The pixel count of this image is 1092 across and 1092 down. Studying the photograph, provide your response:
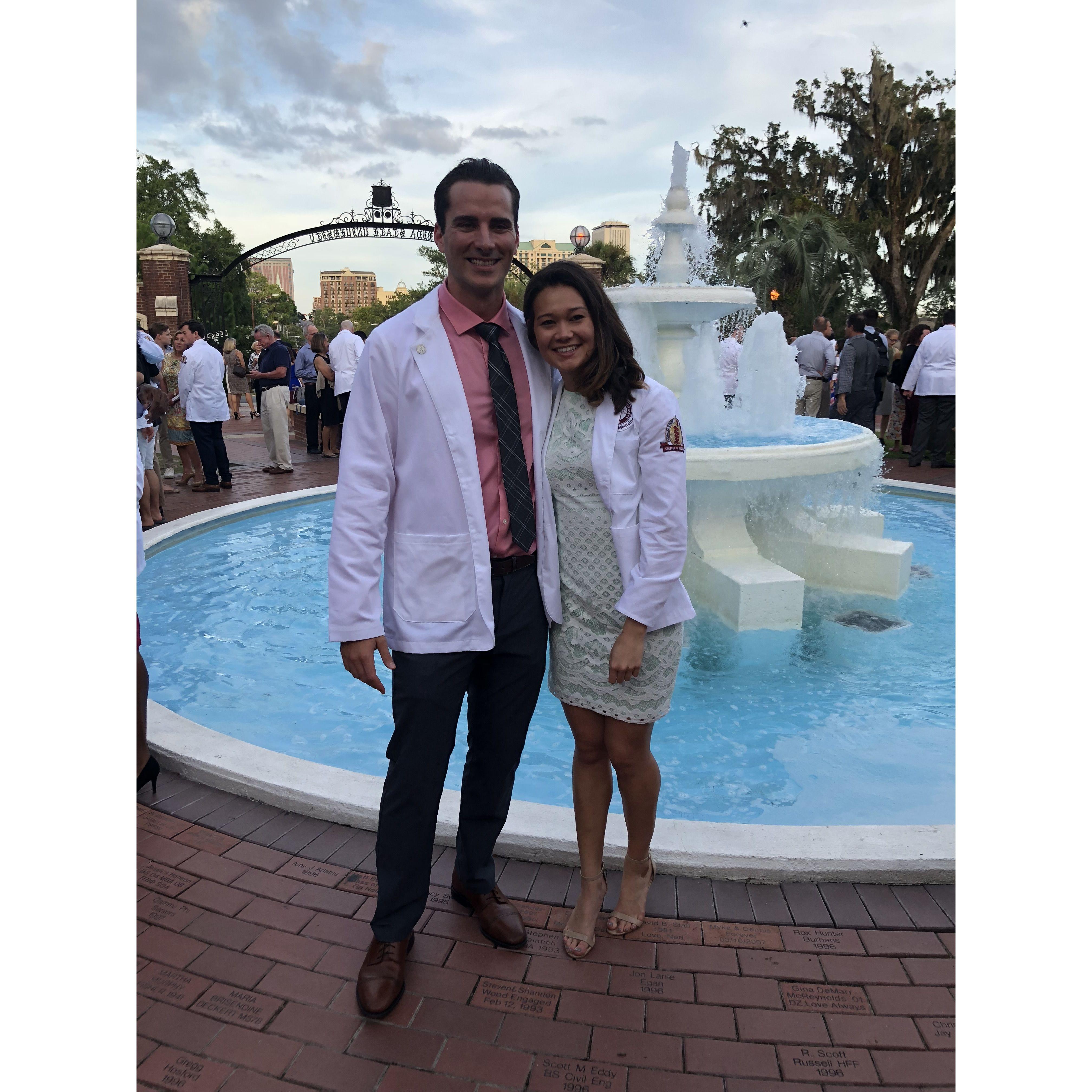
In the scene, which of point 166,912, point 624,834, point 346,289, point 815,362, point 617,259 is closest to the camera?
point 166,912

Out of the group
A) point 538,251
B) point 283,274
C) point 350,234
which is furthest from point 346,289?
point 350,234

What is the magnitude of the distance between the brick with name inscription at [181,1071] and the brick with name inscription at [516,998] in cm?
63

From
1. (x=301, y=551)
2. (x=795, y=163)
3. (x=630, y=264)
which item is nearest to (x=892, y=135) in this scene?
(x=795, y=163)

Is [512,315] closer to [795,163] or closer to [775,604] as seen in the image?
[775,604]

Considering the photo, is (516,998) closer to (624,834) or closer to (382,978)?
(382,978)

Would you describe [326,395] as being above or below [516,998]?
above

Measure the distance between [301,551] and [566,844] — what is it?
5.11m

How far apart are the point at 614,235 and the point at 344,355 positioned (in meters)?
43.9

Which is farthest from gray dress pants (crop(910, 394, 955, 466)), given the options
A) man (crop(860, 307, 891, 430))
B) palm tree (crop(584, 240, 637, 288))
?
palm tree (crop(584, 240, 637, 288))

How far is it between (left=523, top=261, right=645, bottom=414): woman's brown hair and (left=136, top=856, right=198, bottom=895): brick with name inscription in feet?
6.45

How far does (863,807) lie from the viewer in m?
3.40

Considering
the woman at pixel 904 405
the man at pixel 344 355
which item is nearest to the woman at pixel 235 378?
the man at pixel 344 355

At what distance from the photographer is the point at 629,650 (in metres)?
2.32

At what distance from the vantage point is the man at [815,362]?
1242 centimetres
